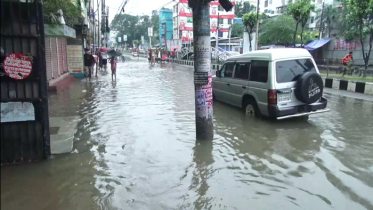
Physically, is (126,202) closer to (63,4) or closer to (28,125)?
(28,125)

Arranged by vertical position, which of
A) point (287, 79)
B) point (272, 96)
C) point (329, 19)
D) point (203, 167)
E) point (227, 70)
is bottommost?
point (203, 167)

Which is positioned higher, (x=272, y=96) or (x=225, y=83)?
(x=225, y=83)

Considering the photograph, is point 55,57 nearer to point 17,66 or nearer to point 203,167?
point 17,66

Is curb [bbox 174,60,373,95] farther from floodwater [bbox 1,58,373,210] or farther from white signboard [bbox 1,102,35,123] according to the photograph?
white signboard [bbox 1,102,35,123]

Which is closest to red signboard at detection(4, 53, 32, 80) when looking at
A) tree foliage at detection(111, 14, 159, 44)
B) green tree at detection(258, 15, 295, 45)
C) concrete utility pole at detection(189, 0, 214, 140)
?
concrete utility pole at detection(189, 0, 214, 140)

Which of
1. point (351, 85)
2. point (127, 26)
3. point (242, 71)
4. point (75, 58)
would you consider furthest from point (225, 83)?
point (127, 26)

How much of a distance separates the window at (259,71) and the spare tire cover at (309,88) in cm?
81

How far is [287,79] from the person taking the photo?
761 centimetres

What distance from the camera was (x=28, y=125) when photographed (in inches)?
183

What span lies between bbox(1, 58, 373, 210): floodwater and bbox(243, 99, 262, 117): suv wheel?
214 millimetres

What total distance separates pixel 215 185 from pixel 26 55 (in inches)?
125

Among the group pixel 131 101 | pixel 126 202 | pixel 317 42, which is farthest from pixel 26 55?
pixel 317 42

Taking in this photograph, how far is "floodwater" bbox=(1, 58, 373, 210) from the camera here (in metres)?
3.98

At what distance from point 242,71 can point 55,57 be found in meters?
12.0
